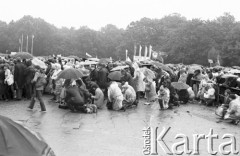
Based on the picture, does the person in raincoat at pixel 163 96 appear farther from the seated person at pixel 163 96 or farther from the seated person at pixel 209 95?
the seated person at pixel 209 95

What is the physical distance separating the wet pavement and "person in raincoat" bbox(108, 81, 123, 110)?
449 millimetres

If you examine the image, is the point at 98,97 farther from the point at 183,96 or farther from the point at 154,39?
the point at 154,39

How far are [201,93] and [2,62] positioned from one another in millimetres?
9572

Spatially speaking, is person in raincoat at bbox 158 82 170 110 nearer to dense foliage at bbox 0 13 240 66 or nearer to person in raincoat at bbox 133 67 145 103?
person in raincoat at bbox 133 67 145 103

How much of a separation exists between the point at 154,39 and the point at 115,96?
2502 inches

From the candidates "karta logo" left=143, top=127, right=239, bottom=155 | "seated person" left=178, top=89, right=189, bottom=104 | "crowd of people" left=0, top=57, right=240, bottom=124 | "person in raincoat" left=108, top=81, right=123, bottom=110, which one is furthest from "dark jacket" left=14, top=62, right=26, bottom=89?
"seated person" left=178, top=89, right=189, bottom=104

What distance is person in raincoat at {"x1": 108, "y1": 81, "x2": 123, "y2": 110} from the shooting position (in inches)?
565

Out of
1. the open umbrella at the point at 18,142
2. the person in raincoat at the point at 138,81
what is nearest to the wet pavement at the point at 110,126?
the person in raincoat at the point at 138,81

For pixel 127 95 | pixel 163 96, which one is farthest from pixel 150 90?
pixel 127 95

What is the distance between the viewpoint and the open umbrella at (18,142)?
414 centimetres

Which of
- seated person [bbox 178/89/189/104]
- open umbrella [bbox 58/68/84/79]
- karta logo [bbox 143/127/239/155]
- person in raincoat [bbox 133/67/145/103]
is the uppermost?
open umbrella [bbox 58/68/84/79]

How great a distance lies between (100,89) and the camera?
15.6 meters


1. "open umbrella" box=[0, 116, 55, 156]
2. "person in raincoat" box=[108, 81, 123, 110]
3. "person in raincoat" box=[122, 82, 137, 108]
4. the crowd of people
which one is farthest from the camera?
"person in raincoat" box=[122, 82, 137, 108]

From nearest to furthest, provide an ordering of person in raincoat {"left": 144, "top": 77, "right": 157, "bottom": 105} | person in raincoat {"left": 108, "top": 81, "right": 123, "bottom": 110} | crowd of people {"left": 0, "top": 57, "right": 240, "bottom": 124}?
crowd of people {"left": 0, "top": 57, "right": 240, "bottom": 124} < person in raincoat {"left": 108, "top": 81, "right": 123, "bottom": 110} < person in raincoat {"left": 144, "top": 77, "right": 157, "bottom": 105}
